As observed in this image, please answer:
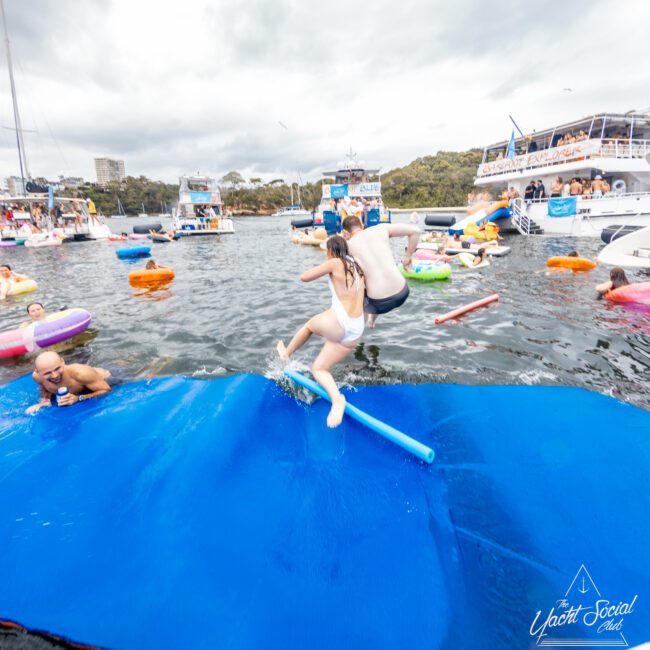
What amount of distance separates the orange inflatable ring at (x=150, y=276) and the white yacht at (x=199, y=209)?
18.7 meters

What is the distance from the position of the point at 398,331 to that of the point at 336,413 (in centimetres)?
342

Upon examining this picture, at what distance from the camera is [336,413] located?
3.32 meters

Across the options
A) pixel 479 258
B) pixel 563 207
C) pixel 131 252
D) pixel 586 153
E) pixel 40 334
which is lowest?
pixel 40 334

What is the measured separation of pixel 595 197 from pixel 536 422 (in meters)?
20.2

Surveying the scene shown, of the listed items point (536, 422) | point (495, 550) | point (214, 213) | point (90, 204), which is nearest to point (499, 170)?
point (214, 213)

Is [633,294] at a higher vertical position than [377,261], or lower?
lower

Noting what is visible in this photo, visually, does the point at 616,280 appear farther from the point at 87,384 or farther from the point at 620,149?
the point at 620,149

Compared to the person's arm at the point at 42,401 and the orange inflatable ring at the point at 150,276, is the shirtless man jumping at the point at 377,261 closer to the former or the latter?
the person's arm at the point at 42,401

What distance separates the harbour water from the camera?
4.83 meters

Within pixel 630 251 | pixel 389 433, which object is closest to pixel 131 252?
pixel 389 433

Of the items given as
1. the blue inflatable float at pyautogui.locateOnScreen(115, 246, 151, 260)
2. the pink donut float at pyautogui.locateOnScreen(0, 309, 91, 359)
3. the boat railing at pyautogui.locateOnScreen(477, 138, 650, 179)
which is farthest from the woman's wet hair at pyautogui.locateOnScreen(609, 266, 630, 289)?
the blue inflatable float at pyautogui.locateOnScreen(115, 246, 151, 260)

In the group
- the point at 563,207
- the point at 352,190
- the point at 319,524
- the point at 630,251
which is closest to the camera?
the point at 319,524

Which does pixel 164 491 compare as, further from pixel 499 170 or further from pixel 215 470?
pixel 499 170

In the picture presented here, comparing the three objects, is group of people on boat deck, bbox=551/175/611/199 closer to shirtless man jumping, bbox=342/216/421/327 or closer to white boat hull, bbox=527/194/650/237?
white boat hull, bbox=527/194/650/237
